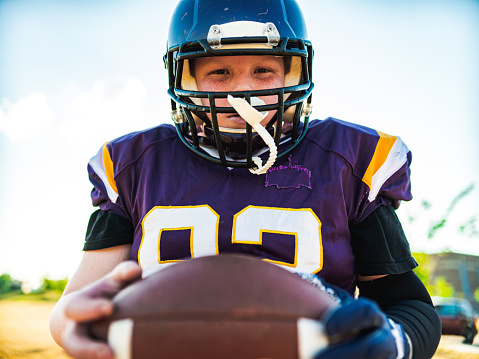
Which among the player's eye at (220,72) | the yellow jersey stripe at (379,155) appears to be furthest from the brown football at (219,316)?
the player's eye at (220,72)

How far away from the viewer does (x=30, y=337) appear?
4566 millimetres

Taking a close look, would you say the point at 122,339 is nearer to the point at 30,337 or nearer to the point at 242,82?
the point at 242,82

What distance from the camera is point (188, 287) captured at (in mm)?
821

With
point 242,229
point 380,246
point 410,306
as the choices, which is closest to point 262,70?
point 242,229

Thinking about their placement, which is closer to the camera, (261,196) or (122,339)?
(122,339)

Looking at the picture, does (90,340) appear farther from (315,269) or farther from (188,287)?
(315,269)

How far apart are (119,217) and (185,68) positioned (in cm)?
56

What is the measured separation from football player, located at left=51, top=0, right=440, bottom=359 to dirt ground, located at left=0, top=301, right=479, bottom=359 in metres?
1.78

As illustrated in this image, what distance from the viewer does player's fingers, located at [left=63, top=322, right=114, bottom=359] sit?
0.79 m

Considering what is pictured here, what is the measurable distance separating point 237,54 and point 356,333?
3.10ft

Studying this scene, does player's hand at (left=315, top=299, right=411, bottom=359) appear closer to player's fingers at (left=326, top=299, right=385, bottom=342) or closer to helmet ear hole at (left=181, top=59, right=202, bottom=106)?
player's fingers at (left=326, top=299, right=385, bottom=342)

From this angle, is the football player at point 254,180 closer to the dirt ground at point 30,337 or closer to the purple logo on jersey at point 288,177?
the purple logo on jersey at point 288,177

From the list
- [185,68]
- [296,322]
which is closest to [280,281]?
[296,322]

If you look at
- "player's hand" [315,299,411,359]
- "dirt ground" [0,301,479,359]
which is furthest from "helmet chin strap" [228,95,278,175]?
"dirt ground" [0,301,479,359]
